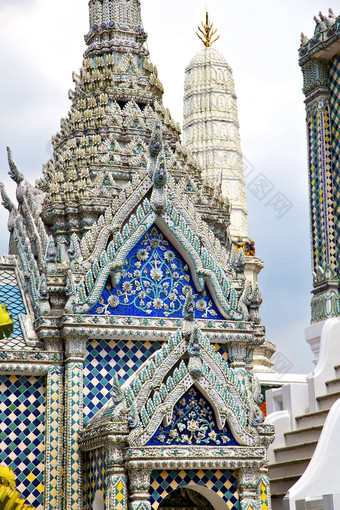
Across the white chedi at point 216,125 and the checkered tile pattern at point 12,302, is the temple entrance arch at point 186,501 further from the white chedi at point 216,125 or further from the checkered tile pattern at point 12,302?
the white chedi at point 216,125

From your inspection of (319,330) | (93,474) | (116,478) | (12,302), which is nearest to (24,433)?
(93,474)

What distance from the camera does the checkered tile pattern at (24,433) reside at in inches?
654

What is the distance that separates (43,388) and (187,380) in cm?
333

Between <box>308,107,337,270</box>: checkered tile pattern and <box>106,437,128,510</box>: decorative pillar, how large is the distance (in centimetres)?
625

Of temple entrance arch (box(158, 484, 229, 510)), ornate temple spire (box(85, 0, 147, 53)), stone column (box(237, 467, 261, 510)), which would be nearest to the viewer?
stone column (box(237, 467, 261, 510))

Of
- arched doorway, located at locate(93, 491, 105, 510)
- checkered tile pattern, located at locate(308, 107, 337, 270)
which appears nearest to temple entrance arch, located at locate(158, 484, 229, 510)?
arched doorway, located at locate(93, 491, 105, 510)

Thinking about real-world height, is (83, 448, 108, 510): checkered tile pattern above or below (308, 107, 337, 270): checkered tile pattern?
below

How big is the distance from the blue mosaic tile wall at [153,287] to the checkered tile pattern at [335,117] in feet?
10.8

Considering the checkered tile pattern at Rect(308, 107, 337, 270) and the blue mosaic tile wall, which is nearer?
the blue mosaic tile wall

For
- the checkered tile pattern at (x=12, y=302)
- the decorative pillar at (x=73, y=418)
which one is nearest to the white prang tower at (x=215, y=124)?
the checkered tile pattern at (x=12, y=302)

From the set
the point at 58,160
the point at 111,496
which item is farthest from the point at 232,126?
the point at 111,496

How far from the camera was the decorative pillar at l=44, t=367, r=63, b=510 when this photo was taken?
16531 mm

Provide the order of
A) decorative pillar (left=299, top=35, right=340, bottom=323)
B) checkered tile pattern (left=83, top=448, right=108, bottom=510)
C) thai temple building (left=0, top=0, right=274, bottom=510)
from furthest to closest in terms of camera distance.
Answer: decorative pillar (left=299, top=35, right=340, bottom=323)
checkered tile pattern (left=83, top=448, right=108, bottom=510)
thai temple building (left=0, top=0, right=274, bottom=510)

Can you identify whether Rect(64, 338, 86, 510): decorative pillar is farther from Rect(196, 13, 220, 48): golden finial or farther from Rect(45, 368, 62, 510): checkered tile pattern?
Rect(196, 13, 220, 48): golden finial
